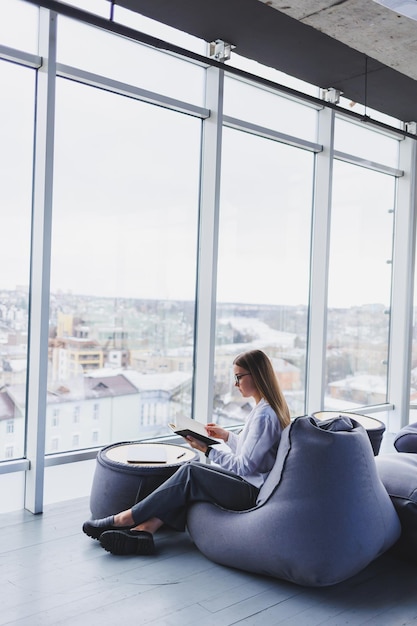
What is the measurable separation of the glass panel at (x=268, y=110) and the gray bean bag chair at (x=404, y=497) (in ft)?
11.0

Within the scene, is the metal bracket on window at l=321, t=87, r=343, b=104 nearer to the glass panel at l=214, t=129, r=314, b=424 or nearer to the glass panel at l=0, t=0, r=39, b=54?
the glass panel at l=214, t=129, r=314, b=424

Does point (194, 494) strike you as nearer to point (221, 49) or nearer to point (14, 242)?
point (14, 242)

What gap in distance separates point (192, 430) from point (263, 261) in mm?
2585

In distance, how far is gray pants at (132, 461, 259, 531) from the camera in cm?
334

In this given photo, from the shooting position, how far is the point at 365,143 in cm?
658

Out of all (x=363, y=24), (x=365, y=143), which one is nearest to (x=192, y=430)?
(x=363, y=24)

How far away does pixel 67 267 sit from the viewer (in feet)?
14.4

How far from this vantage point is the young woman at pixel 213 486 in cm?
331

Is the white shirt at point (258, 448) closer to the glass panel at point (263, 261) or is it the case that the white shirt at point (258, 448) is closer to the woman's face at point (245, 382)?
the woman's face at point (245, 382)

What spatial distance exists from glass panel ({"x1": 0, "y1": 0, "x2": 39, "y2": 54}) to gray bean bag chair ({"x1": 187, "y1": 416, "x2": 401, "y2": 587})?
123 inches

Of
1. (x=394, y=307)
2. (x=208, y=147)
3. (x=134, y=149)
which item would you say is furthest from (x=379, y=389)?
(x=134, y=149)

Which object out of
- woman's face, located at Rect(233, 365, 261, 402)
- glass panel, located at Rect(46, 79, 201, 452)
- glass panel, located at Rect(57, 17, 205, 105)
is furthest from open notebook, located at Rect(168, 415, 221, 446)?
glass panel, located at Rect(57, 17, 205, 105)

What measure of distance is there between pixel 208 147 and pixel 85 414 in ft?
8.06

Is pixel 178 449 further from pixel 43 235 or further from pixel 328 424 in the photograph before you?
pixel 43 235
